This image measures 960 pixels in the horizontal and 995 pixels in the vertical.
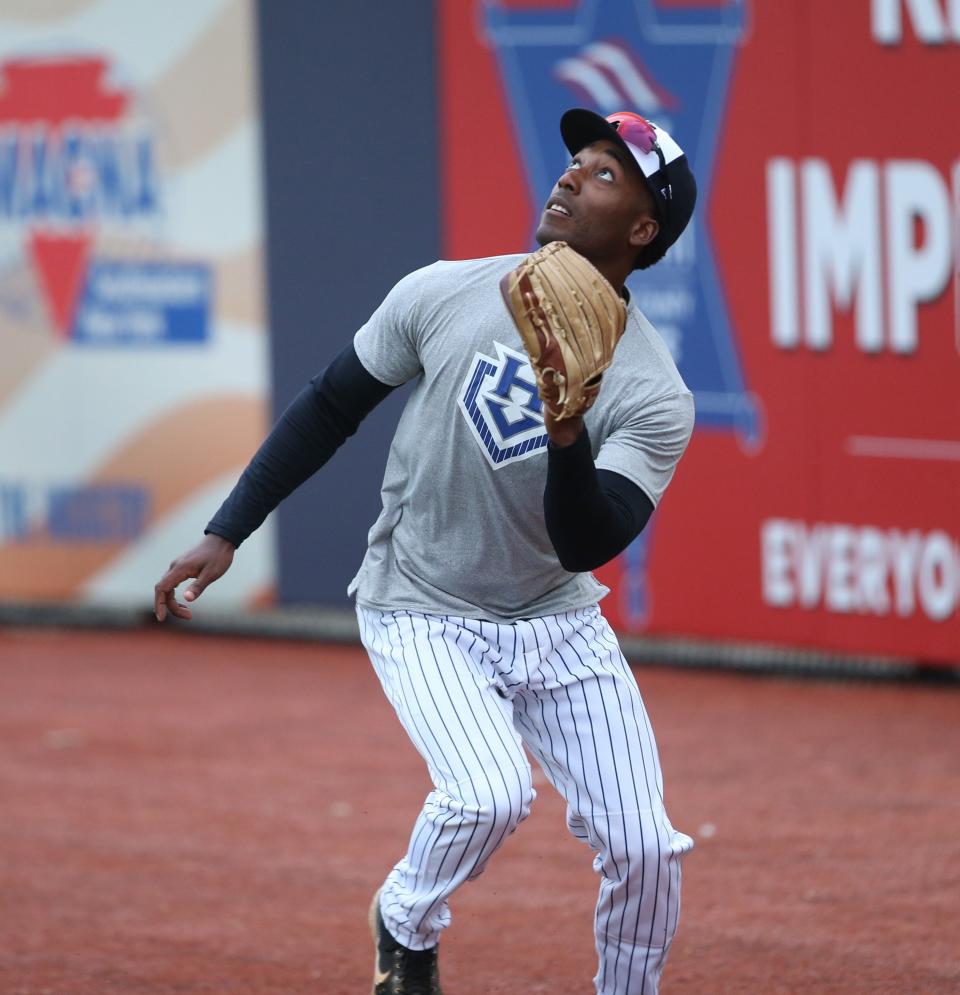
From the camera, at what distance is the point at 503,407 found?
3705mm

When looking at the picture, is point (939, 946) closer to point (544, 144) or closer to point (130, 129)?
point (544, 144)

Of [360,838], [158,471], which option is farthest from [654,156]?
[158,471]

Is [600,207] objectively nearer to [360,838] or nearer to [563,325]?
[563,325]

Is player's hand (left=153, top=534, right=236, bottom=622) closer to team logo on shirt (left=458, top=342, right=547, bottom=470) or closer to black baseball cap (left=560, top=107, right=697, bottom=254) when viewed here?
team logo on shirt (left=458, top=342, right=547, bottom=470)

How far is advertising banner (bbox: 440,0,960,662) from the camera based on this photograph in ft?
24.4

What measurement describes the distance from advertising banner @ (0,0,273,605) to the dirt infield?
33.0 inches

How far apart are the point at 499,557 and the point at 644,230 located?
70 cm

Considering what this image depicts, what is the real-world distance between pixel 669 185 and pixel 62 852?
3.16 m

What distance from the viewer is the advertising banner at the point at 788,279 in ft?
24.4

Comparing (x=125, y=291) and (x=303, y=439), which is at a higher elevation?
(x=125, y=291)

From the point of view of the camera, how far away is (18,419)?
9.51 meters

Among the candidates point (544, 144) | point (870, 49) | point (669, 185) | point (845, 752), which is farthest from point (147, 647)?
point (669, 185)

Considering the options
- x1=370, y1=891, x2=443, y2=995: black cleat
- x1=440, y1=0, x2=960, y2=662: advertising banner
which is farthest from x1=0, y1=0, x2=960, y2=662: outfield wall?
x1=370, y1=891, x2=443, y2=995: black cleat

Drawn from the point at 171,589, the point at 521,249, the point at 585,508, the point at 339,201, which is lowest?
the point at 171,589
